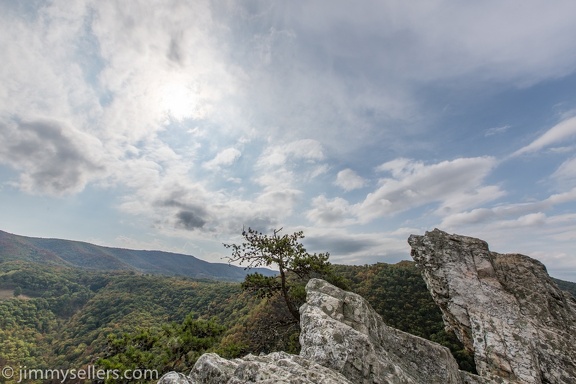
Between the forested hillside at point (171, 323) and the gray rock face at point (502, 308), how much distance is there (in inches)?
369

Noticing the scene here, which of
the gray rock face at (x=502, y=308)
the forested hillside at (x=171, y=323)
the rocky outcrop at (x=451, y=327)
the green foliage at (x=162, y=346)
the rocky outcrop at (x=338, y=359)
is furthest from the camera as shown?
the forested hillside at (x=171, y=323)

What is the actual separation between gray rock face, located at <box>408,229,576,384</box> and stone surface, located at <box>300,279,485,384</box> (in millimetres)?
1865

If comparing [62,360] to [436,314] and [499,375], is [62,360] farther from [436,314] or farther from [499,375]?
[499,375]

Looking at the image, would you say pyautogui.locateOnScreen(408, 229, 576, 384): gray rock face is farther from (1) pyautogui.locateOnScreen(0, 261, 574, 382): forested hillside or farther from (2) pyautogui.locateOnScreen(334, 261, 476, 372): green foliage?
(2) pyautogui.locateOnScreen(334, 261, 476, 372): green foliage

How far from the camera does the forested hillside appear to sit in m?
17.6

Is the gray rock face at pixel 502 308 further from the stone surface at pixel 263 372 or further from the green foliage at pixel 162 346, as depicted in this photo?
the green foliage at pixel 162 346

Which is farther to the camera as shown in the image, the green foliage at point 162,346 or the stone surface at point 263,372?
the green foliage at point 162,346

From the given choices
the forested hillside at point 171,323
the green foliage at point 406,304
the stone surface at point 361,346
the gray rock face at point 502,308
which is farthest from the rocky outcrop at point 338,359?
the green foliage at point 406,304

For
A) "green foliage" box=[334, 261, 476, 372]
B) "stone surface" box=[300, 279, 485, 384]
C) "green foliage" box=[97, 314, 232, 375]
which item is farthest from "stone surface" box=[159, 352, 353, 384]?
"green foliage" box=[334, 261, 476, 372]

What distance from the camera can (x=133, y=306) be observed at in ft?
514

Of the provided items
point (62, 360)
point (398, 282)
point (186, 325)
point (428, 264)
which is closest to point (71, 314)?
point (62, 360)

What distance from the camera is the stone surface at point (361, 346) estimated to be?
8.89 m

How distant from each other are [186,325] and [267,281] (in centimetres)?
631

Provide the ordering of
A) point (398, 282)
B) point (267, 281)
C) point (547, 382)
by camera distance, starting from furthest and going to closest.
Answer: point (398, 282)
point (267, 281)
point (547, 382)
